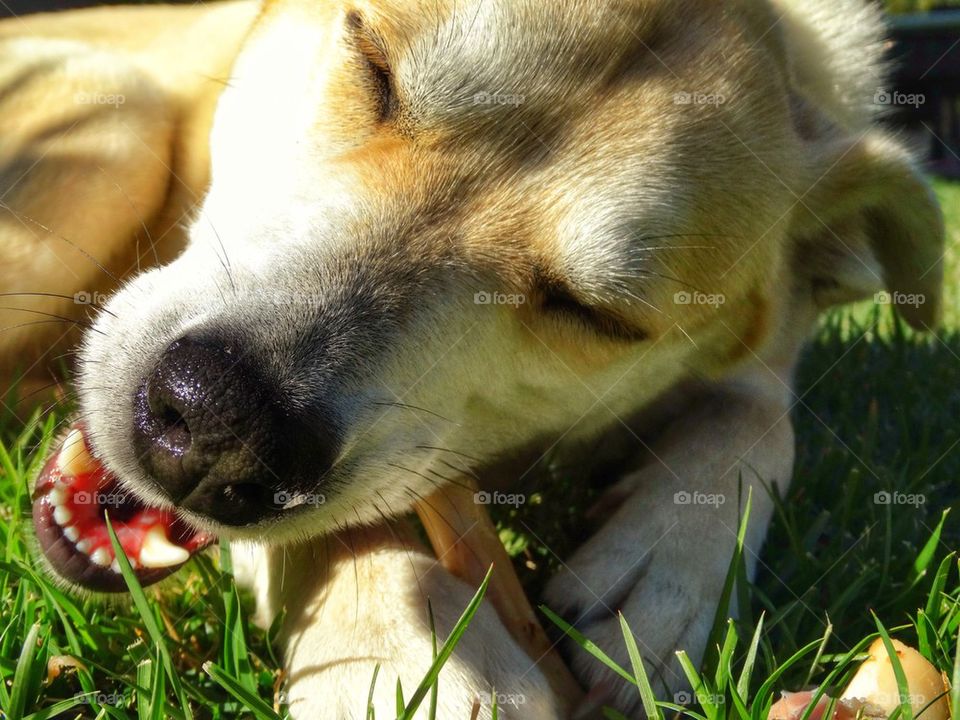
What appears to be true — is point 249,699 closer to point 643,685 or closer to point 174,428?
point 174,428

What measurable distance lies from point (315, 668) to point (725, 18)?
2.03 meters

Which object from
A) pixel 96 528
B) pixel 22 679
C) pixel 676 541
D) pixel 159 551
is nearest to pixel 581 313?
pixel 676 541

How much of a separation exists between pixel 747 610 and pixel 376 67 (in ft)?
5.42

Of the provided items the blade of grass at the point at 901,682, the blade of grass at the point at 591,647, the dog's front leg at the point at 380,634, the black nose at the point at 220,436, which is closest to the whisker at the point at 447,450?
the dog's front leg at the point at 380,634

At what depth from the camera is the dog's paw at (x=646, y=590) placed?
223 cm

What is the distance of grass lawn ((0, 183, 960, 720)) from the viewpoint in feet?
6.49

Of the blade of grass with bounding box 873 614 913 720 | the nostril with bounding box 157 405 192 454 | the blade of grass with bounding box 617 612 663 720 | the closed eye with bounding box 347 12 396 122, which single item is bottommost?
the blade of grass with bounding box 617 612 663 720

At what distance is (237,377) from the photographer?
6.51 ft

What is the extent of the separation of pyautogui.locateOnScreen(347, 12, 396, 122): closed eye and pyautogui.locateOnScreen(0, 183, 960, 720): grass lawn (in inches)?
48.7

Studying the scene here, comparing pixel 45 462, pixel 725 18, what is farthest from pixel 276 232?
pixel 725 18

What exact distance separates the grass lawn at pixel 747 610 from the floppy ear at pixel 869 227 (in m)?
0.46

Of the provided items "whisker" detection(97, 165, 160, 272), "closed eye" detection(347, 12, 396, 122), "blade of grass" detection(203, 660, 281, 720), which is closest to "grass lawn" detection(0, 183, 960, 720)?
"blade of grass" detection(203, 660, 281, 720)

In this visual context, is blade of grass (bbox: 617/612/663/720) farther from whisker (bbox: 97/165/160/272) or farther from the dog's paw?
whisker (bbox: 97/165/160/272)

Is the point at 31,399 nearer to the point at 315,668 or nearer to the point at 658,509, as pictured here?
the point at 315,668
